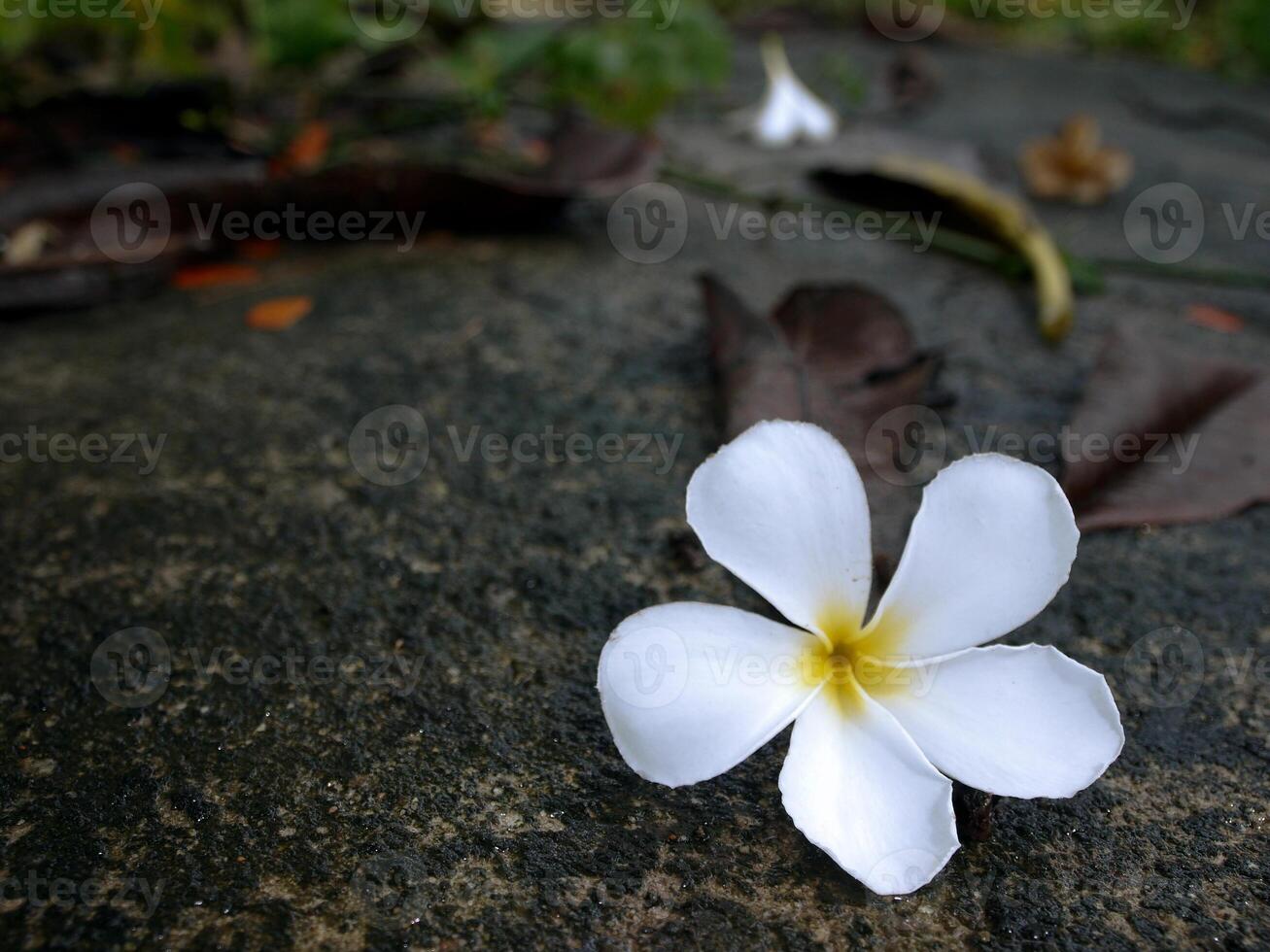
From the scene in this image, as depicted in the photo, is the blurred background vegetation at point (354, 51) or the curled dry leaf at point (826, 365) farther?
the blurred background vegetation at point (354, 51)

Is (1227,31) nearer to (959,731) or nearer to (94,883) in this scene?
(959,731)

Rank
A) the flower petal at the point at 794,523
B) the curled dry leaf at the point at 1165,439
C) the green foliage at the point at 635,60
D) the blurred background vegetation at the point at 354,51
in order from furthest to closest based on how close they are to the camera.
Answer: the green foliage at the point at 635,60 < the blurred background vegetation at the point at 354,51 < the curled dry leaf at the point at 1165,439 < the flower petal at the point at 794,523

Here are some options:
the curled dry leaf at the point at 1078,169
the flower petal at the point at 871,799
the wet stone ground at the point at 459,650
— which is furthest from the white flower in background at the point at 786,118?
the flower petal at the point at 871,799

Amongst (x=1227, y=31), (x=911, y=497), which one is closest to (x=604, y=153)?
(x=911, y=497)

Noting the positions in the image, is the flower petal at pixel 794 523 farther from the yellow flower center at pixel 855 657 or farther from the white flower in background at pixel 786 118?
the white flower in background at pixel 786 118

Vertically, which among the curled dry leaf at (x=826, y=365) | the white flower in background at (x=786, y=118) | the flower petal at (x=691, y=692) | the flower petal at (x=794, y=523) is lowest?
the white flower in background at (x=786, y=118)

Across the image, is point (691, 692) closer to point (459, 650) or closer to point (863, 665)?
point (863, 665)
